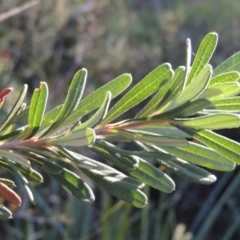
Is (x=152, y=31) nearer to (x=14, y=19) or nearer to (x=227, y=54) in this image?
(x=227, y=54)

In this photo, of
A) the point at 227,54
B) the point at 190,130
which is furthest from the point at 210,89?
the point at 227,54

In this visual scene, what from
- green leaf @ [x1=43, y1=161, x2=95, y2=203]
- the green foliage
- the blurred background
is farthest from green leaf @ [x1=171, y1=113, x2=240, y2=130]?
the blurred background

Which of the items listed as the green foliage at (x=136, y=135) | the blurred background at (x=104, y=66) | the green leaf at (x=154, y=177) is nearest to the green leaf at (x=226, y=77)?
the green foliage at (x=136, y=135)

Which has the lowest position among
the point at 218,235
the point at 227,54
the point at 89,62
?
the point at 218,235

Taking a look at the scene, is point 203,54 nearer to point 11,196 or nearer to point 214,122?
point 214,122

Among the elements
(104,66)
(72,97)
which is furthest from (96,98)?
(104,66)

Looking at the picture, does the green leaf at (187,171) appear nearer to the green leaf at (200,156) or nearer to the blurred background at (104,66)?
the green leaf at (200,156)
